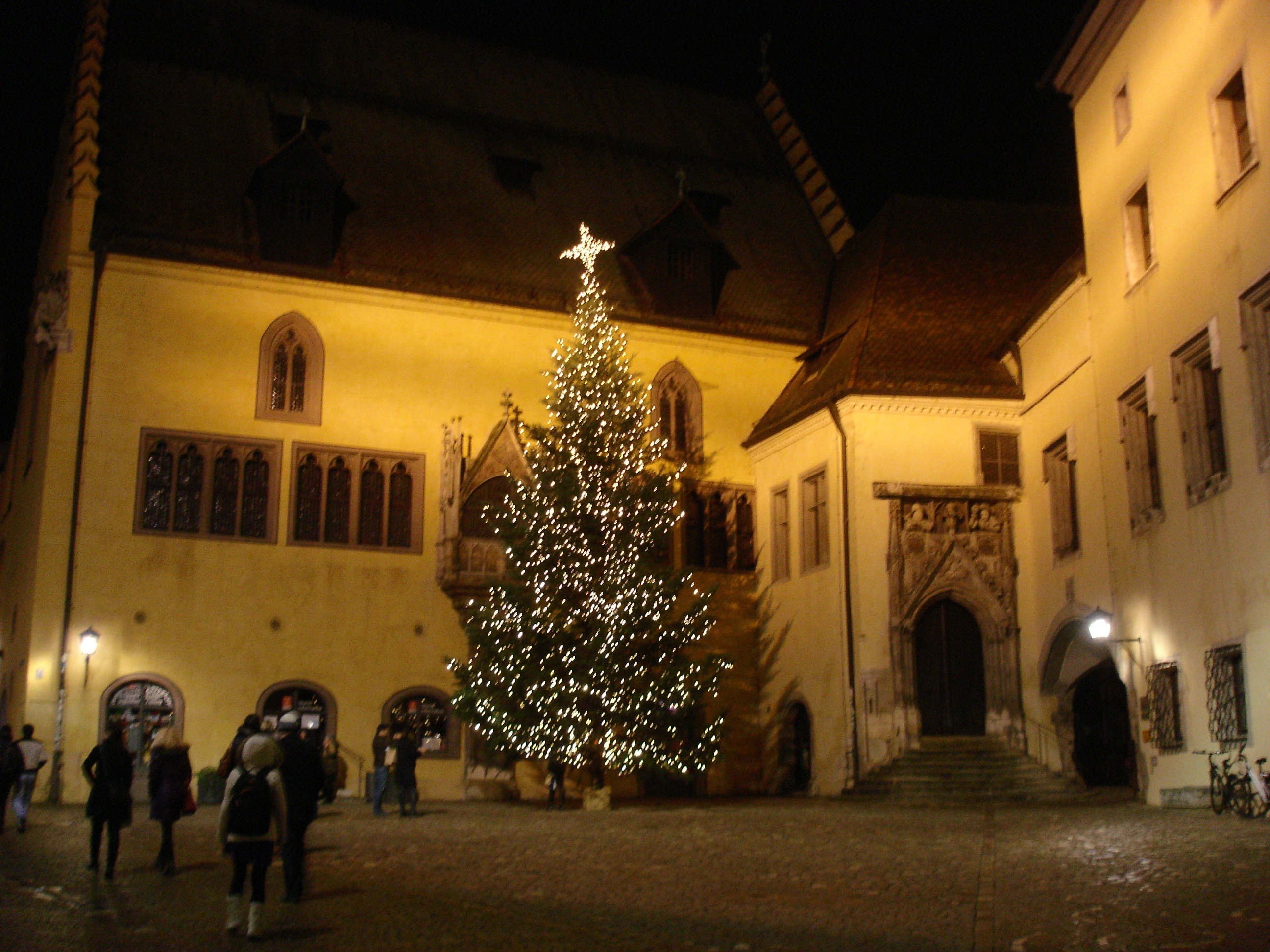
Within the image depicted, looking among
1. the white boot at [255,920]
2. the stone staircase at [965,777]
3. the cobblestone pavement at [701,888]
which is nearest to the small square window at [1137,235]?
the cobblestone pavement at [701,888]

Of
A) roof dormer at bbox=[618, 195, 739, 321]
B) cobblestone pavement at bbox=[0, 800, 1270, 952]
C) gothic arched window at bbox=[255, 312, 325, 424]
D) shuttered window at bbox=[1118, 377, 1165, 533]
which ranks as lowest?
cobblestone pavement at bbox=[0, 800, 1270, 952]

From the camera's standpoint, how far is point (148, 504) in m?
26.0

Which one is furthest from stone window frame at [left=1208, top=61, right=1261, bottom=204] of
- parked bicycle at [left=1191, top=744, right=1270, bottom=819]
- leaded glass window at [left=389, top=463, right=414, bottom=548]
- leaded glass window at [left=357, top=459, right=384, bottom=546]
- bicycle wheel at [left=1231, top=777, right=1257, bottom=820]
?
leaded glass window at [left=357, top=459, right=384, bottom=546]

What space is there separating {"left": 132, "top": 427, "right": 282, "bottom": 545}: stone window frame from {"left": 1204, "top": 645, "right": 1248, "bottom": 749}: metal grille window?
16350 millimetres

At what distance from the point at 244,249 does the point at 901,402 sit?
12.7 m

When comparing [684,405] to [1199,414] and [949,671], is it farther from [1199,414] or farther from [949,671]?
[1199,414]

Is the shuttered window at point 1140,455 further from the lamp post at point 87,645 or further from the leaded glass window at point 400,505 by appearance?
the lamp post at point 87,645

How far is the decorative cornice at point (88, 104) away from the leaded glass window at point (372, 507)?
282 inches

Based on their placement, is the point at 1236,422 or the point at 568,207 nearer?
the point at 1236,422

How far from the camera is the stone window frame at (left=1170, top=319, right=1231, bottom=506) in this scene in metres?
Result: 18.6

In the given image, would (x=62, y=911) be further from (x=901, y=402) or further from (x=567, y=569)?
(x=901, y=402)

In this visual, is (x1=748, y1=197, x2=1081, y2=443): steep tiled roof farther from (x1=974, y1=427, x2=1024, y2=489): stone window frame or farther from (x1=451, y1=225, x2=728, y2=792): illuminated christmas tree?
(x1=451, y1=225, x2=728, y2=792): illuminated christmas tree

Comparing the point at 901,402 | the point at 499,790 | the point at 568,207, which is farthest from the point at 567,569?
the point at 568,207

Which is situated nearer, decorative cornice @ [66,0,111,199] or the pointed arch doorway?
the pointed arch doorway
